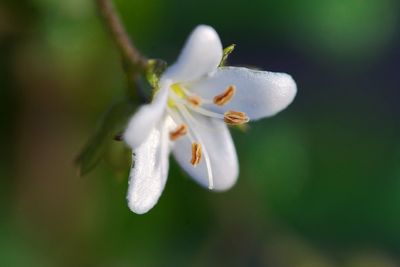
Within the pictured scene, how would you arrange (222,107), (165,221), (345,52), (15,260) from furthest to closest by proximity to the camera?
(345,52) < (165,221) < (15,260) < (222,107)

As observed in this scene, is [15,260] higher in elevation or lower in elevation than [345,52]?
lower

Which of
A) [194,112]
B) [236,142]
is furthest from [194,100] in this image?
[236,142]

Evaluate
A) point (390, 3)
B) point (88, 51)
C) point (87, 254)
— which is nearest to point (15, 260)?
point (87, 254)

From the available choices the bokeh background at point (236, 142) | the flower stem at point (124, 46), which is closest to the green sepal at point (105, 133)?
the flower stem at point (124, 46)

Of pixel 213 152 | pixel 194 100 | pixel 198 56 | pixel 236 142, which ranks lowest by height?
pixel 236 142

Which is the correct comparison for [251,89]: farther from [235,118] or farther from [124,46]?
[124,46]

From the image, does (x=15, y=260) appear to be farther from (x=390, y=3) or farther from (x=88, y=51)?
(x=390, y=3)
